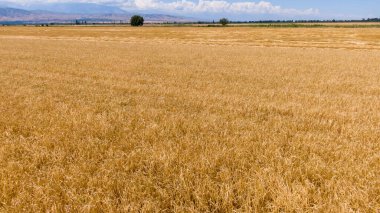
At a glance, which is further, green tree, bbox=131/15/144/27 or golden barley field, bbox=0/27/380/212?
green tree, bbox=131/15/144/27

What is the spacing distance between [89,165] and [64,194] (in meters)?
0.77

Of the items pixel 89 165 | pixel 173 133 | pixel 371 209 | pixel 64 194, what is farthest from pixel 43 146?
pixel 371 209

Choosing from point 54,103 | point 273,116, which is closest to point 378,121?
point 273,116

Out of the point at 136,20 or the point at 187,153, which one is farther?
the point at 136,20

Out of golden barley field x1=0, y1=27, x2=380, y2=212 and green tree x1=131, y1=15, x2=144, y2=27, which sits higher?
green tree x1=131, y1=15, x2=144, y2=27

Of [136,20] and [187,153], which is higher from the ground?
[136,20]

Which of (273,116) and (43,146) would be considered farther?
(273,116)

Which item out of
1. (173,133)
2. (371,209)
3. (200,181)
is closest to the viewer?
(371,209)

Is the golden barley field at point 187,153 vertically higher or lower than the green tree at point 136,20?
lower

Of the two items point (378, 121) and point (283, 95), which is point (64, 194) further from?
point (283, 95)

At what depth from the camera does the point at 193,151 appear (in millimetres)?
5305

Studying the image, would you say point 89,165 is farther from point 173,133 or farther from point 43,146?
Answer: point 173,133

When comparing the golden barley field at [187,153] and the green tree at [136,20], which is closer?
the golden barley field at [187,153]

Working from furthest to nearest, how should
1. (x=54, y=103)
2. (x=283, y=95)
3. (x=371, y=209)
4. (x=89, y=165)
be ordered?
(x=283, y=95), (x=54, y=103), (x=89, y=165), (x=371, y=209)
